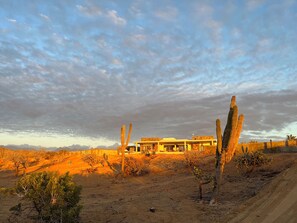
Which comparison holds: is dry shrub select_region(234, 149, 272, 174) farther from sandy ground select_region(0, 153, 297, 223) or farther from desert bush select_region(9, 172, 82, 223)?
desert bush select_region(9, 172, 82, 223)

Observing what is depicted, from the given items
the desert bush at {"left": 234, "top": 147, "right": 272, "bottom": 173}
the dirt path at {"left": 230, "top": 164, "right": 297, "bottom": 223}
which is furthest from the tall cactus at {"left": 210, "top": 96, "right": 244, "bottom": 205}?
the desert bush at {"left": 234, "top": 147, "right": 272, "bottom": 173}

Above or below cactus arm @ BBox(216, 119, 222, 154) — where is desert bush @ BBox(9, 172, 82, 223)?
below

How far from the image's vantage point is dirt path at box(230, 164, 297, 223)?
12.0 metres

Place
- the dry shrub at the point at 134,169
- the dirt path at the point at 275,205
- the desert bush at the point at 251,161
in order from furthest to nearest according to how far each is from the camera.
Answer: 1. the dry shrub at the point at 134,169
2. the desert bush at the point at 251,161
3. the dirt path at the point at 275,205

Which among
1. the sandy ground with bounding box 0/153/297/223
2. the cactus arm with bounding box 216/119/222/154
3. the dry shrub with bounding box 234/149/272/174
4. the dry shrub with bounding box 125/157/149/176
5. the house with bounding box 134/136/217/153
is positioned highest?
the house with bounding box 134/136/217/153

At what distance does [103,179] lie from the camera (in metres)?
29.6

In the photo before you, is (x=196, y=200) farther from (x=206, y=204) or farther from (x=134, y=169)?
(x=134, y=169)

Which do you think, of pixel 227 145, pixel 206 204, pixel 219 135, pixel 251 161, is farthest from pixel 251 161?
pixel 206 204

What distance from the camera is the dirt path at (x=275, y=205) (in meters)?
12.0

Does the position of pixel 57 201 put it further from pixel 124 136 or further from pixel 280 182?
pixel 124 136

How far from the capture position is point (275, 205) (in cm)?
1334

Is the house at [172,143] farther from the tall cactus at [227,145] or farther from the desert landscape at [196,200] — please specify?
the tall cactus at [227,145]

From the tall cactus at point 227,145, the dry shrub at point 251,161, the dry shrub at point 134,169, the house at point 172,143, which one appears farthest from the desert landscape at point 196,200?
the house at point 172,143

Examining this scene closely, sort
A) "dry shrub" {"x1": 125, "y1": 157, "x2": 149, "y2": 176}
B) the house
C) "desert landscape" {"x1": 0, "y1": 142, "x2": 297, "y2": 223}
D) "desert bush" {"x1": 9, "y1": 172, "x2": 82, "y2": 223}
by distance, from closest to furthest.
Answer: "desert bush" {"x1": 9, "y1": 172, "x2": 82, "y2": 223}
"desert landscape" {"x1": 0, "y1": 142, "x2": 297, "y2": 223}
"dry shrub" {"x1": 125, "y1": 157, "x2": 149, "y2": 176}
the house
